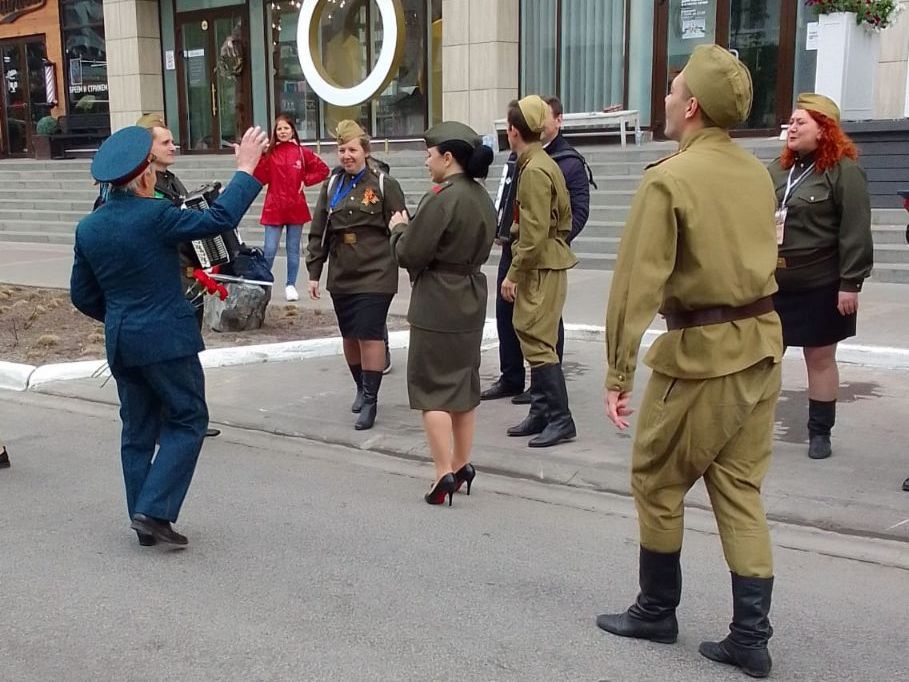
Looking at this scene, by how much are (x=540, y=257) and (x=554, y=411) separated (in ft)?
2.98

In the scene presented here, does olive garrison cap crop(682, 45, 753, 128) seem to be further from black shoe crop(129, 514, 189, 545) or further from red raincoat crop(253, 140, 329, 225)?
red raincoat crop(253, 140, 329, 225)

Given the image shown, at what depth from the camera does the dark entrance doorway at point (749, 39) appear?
15.2 meters

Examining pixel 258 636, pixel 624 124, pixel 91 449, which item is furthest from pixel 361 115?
pixel 258 636

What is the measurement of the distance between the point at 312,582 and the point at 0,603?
1.23m

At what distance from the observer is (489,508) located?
514 cm

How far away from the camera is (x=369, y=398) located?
6520 mm

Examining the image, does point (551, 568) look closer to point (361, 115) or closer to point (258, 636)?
point (258, 636)

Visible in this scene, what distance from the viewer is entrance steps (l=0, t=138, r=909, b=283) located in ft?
35.8

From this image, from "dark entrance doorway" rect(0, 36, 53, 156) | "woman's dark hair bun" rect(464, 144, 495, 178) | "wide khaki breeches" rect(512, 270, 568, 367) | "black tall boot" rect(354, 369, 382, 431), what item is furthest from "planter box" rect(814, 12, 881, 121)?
"dark entrance doorway" rect(0, 36, 53, 156)

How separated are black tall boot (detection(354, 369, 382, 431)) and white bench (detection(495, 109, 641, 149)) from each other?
10.00 m

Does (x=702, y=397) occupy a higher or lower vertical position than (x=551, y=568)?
higher

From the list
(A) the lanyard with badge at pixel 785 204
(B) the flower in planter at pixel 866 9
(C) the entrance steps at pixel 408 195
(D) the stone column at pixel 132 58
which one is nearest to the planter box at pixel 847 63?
(B) the flower in planter at pixel 866 9

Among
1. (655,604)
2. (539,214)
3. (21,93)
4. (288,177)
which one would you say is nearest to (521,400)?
(539,214)

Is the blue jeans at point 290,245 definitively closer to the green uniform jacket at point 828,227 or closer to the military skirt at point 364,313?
the military skirt at point 364,313
